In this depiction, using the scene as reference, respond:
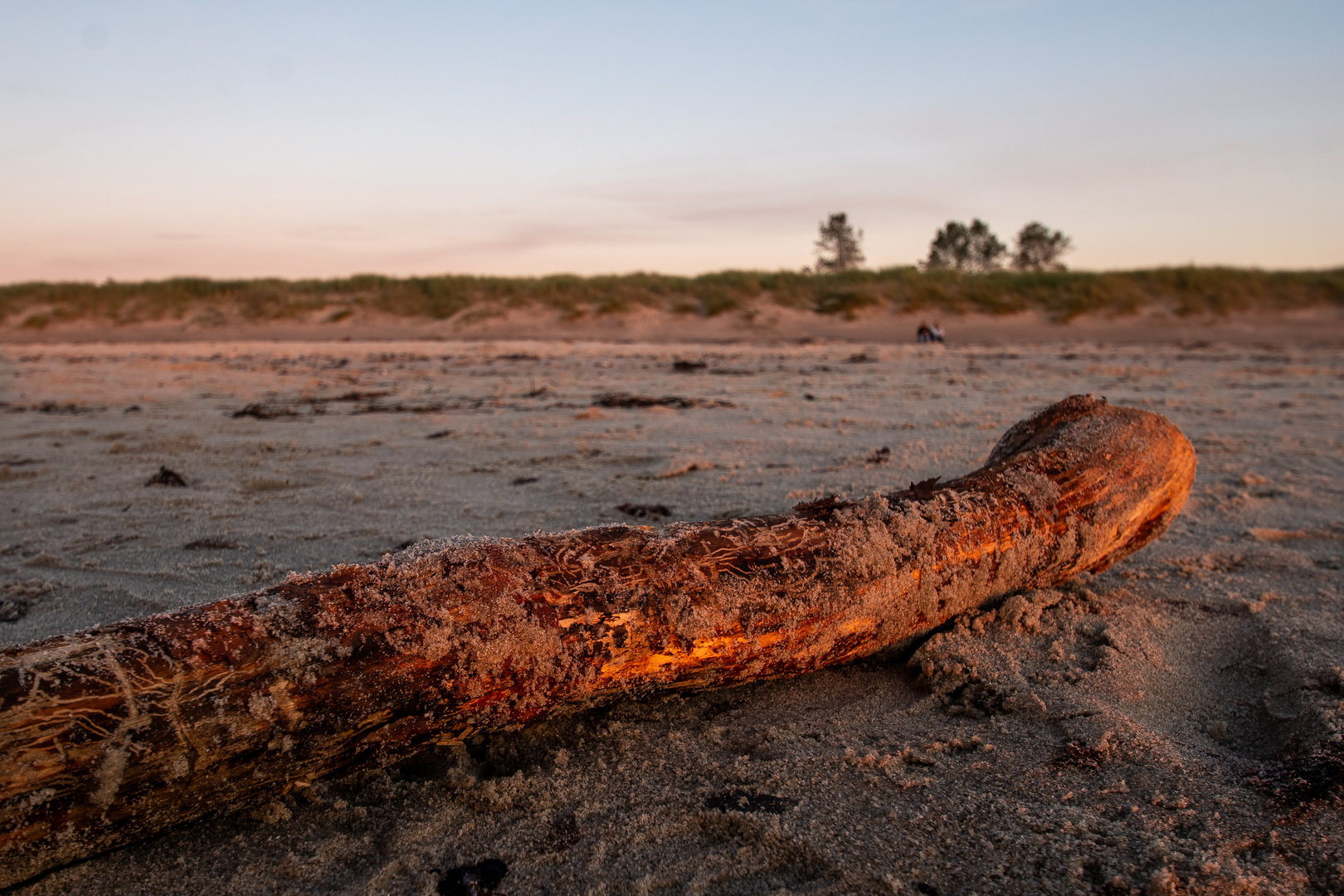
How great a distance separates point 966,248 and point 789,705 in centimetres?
4460

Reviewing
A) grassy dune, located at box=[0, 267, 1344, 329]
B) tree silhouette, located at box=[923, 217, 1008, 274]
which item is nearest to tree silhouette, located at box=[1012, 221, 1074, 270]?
tree silhouette, located at box=[923, 217, 1008, 274]

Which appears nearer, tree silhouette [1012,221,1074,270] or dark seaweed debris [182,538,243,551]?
dark seaweed debris [182,538,243,551]

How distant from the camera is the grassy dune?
20.6 m

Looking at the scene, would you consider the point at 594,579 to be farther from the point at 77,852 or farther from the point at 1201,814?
the point at 1201,814

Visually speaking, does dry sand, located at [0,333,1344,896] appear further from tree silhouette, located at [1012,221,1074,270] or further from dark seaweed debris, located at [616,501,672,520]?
tree silhouette, located at [1012,221,1074,270]

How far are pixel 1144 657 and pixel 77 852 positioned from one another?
2.26 m

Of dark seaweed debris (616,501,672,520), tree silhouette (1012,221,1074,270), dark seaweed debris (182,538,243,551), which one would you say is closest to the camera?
dark seaweed debris (182,538,243,551)

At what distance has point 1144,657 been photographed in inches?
78.7

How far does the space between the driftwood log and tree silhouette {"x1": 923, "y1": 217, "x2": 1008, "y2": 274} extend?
138 ft

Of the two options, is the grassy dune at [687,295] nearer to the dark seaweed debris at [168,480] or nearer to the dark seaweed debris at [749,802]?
the dark seaweed debris at [168,480]

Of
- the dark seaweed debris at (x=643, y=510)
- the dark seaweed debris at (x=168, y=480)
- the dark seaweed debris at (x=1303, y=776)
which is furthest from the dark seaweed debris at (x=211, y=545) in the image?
the dark seaweed debris at (x=1303, y=776)

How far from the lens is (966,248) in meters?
42.1

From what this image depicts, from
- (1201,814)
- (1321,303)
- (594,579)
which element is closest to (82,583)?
(594,579)

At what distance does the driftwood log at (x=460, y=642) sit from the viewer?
1.22 meters
